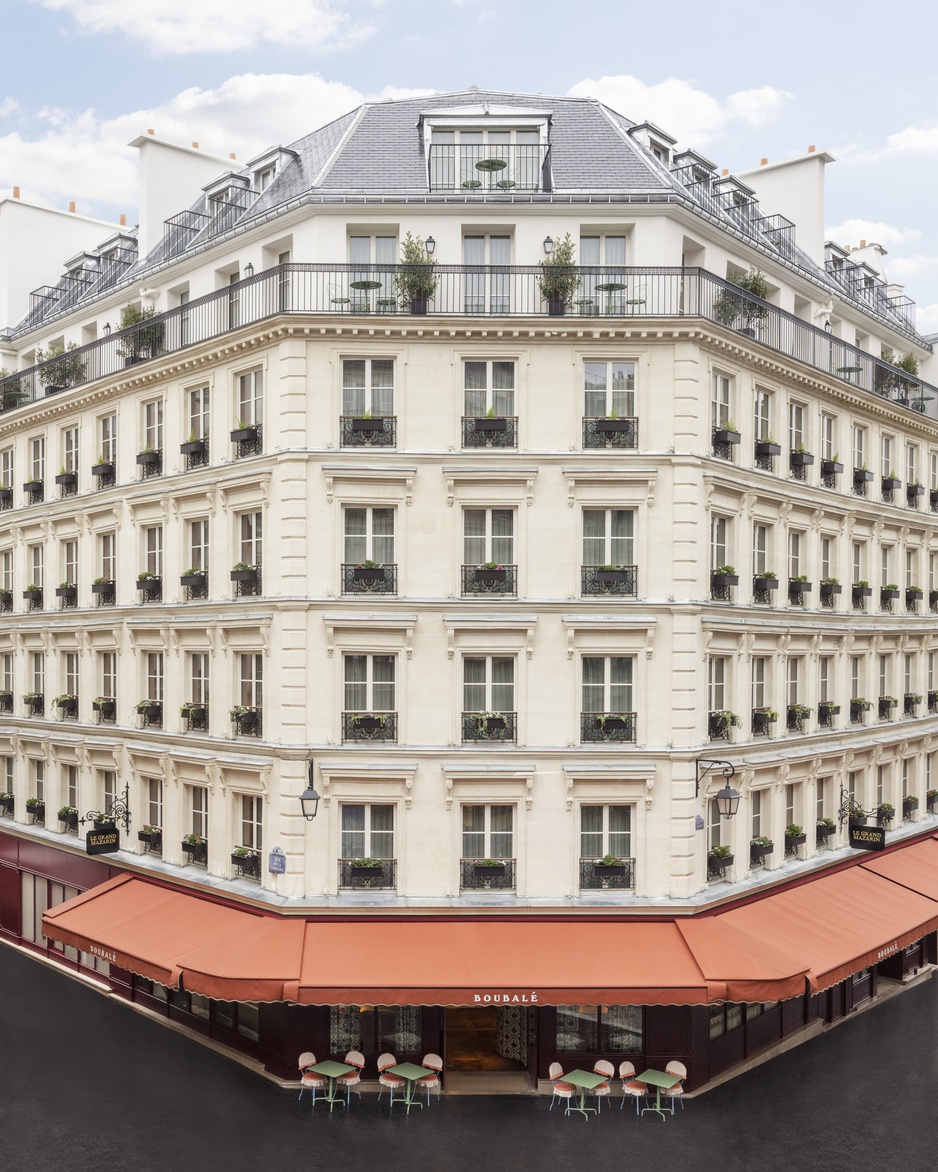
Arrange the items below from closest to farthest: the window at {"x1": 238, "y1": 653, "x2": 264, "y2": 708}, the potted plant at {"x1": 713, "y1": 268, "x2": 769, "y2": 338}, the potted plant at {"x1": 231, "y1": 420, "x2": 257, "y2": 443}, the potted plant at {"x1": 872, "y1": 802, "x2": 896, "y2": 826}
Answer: the potted plant at {"x1": 231, "y1": 420, "x2": 257, "y2": 443} → the window at {"x1": 238, "y1": 653, "x2": 264, "y2": 708} → the potted plant at {"x1": 713, "y1": 268, "x2": 769, "y2": 338} → the potted plant at {"x1": 872, "y1": 802, "x2": 896, "y2": 826}

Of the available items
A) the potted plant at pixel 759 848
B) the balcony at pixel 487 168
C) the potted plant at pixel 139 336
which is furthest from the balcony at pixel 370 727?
the balcony at pixel 487 168

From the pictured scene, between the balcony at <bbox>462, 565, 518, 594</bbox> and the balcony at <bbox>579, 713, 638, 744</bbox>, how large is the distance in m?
3.24

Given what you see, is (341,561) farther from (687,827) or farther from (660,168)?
(660,168)

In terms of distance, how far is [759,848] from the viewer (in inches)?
955

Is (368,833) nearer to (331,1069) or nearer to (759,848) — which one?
(331,1069)

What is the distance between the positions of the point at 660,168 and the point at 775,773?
49.8ft

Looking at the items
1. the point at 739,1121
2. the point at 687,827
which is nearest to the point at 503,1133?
the point at 739,1121

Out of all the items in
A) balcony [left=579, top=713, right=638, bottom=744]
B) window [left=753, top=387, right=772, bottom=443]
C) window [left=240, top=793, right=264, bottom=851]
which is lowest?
window [left=240, top=793, right=264, bottom=851]

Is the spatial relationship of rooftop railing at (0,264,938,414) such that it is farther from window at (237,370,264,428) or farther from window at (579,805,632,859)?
window at (579,805,632,859)

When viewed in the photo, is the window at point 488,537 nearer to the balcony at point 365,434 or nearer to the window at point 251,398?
the balcony at point 365,434

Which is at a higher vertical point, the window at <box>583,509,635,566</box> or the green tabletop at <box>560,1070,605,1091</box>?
the window at <box>583,509,635,566</box>

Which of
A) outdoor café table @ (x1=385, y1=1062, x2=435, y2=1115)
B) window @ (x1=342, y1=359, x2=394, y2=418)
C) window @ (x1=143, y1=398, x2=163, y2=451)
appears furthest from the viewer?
window @ (x1=143, y1=398, x2=163, y2=451)

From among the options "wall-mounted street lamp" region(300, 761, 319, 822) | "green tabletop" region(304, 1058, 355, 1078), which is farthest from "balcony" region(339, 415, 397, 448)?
"green tabletop" region(304, 1058, 355, 1078)

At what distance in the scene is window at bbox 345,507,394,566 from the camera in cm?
2214
